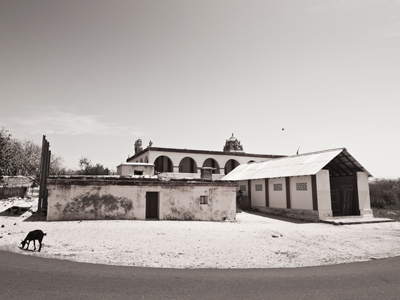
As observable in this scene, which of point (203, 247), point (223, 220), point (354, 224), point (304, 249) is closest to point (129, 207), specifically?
point (223, 220)

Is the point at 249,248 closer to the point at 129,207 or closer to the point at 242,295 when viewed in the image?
the point at 242,295

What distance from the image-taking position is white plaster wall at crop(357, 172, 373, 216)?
892 inches

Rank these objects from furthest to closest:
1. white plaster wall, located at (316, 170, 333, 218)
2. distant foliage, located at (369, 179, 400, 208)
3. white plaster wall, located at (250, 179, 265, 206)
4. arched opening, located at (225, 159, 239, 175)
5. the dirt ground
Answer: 1. arched opening, located at (225, 159, 239, 175)
2. distant foliage, located at (369, 179, 400, 208)
3. white plaster wall, located at (250, 179, 265, 206)
4. white plaster wall, located at (316, 170, 333, 218)
5. the dirt ground

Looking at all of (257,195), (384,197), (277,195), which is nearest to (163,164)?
(257,195)

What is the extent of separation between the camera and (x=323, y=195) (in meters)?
20.8

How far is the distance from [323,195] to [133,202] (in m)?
13.2

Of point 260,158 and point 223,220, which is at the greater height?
point 260,158

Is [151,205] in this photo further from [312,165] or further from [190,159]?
[190,159]

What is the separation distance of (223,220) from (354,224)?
8.83 metres

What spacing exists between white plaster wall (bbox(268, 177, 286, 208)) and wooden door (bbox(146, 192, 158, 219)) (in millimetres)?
10395

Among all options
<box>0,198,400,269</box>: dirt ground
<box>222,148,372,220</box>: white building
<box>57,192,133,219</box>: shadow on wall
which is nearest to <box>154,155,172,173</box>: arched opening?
<box>222,148,372,220</box>: white building

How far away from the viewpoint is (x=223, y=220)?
2027 centimetres

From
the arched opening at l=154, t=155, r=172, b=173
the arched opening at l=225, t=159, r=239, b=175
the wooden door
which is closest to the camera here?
the wooden door

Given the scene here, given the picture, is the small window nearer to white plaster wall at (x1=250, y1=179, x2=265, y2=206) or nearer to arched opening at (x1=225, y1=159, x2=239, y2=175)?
white plaster wall at (x1=250, y1=179, x2=265, y2=206)
